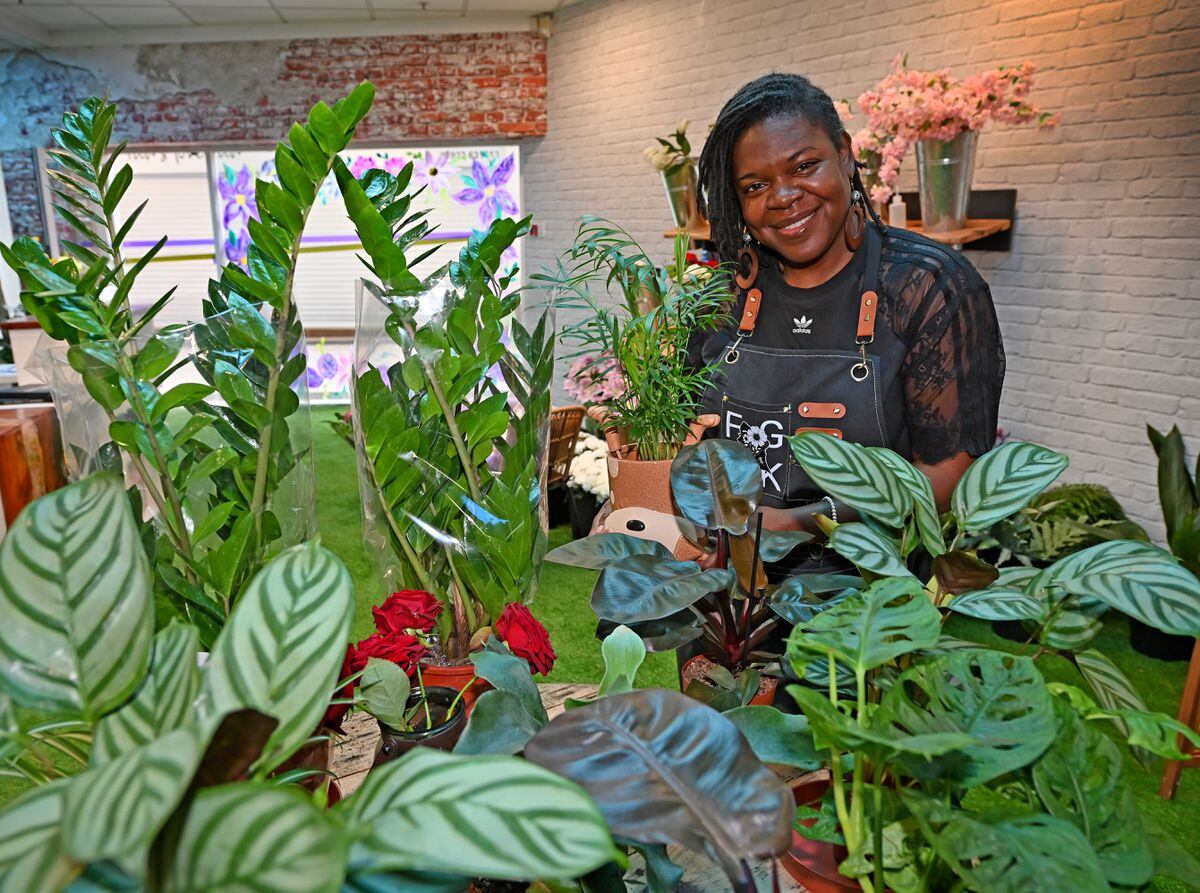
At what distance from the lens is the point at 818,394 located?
64.6 inches

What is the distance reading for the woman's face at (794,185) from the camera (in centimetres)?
153

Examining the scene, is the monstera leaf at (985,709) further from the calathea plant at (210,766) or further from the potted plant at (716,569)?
the calathea plant at (210,766)

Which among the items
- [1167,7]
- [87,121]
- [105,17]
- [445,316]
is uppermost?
[105,17]

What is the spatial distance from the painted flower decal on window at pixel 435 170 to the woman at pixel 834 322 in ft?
23.7

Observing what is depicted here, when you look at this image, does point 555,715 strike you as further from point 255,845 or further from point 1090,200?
point 1090,200

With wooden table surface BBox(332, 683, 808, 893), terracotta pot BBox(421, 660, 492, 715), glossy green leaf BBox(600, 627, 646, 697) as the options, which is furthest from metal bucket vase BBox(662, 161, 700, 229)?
glossy green leaf BBox(600, 627, 646, 697)

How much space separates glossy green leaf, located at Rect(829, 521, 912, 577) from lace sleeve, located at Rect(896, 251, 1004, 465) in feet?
2.87

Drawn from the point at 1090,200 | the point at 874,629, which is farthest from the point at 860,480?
the point at 1090,200

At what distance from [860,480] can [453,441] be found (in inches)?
19.7

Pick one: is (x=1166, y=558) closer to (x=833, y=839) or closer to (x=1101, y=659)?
(x=1101, y=659)

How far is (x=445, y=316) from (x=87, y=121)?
1.34 ft

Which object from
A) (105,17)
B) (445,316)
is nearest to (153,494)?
(445,316)

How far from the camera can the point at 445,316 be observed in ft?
3.28

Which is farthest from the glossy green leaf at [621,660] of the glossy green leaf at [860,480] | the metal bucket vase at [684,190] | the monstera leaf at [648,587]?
the metal bucket vase at [684,190]
